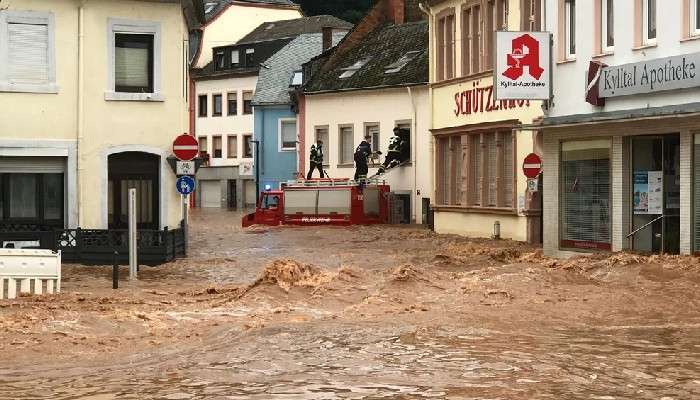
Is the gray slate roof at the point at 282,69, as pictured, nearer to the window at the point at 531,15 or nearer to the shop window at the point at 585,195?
the window at the point at 531,15

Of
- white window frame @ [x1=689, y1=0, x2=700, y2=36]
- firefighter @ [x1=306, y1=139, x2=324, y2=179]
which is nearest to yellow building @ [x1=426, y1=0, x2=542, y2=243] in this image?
white window frame @ [x1=689, y1=0, x2=700, y2=36]

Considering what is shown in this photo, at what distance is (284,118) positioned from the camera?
235 ft

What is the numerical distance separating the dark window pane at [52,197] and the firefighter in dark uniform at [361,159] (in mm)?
23400

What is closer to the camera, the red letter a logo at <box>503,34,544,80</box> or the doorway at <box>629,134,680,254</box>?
the doorway at <box>629,134,680,254</box>

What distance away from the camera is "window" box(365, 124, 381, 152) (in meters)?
57.8

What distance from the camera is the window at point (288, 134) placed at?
7156 cm

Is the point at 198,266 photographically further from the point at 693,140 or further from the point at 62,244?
the point at 693,140

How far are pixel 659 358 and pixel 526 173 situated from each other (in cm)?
1942

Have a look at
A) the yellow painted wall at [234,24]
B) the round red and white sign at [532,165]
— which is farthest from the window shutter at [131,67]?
the yellow painted wall at [234,24]

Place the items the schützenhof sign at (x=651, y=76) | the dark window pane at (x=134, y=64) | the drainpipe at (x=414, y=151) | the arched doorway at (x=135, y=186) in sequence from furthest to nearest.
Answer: the drainpipe at (x=414, y=151), the dark window pane at (x=134, y=64), the arched doorway at (x=135, y=186), the schützenhof sign at (x=651, y=76)

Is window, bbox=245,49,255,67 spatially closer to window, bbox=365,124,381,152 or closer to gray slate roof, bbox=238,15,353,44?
gray slate roof, bbox=238,15,353,44

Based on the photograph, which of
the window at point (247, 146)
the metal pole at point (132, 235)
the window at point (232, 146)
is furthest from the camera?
the window at point (232, 146)

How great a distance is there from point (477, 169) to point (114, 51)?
41.8ft

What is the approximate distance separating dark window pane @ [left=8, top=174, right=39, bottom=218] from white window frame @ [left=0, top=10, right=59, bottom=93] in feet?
6.45
